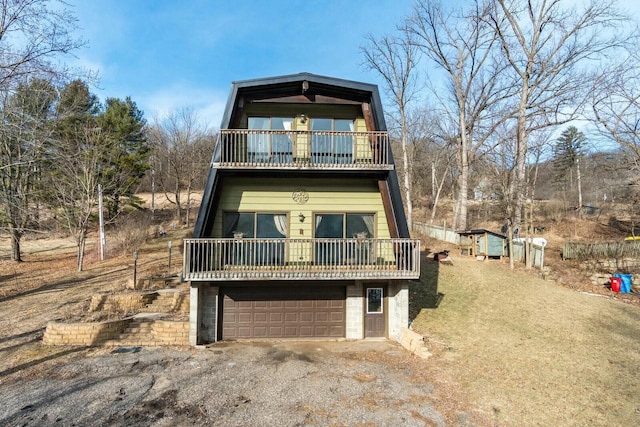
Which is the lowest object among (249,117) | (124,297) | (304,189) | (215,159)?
(124,297)

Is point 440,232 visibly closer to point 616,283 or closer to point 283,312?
point 616,283

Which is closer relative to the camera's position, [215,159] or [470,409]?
[470,409]

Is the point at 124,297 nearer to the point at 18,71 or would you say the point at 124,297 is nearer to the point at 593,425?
the point at 18,71

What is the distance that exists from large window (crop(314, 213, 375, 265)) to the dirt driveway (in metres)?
2.84

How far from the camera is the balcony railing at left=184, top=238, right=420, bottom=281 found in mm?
9562

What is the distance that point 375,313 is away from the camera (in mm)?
10992

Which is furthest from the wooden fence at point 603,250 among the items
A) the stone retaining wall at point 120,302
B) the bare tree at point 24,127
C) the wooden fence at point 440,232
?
the bare tree at point 24,127

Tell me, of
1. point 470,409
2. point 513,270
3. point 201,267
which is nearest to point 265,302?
point 201,267

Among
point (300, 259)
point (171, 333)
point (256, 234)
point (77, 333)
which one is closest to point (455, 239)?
point (300, 259)

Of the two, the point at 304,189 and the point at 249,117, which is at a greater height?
the point at 249,117

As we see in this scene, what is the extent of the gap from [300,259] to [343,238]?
1.61 meters

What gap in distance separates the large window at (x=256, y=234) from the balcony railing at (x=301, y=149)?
1.87m

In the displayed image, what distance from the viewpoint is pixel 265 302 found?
10773mm

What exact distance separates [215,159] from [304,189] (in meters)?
3.07
